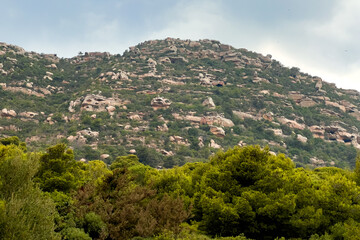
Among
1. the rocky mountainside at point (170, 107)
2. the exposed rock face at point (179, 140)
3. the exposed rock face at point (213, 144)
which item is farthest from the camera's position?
the exposed rock face at point (213, 144)

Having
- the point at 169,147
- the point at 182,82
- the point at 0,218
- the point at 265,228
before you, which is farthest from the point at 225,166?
the point at 182,82

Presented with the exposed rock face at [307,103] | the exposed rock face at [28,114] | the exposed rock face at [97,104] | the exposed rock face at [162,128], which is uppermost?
the exposed rock face at [307,103]

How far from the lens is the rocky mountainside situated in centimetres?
9250

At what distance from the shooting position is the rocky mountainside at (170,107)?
9250cm

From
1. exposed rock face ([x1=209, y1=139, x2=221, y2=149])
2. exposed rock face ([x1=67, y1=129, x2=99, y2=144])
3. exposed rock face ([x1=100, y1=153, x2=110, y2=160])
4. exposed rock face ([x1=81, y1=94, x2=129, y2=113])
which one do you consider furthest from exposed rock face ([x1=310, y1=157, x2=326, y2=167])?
exposed rock face ([x1=81, y1=94, x2=129, y2=113])

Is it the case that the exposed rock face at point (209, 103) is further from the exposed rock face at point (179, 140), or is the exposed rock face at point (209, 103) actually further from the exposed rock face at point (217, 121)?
the exposed rock face at point (179, 140)

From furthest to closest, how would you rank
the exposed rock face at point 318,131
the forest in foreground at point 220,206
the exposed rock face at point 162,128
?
the exposed rock face at point 318,131 < the exposed rock face at point 162,128 < the forest in foreground at point 220,206

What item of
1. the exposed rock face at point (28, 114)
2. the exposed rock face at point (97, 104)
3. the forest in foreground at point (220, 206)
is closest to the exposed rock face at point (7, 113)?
the exposed rock face at point (28, 114)

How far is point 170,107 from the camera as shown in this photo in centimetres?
11925

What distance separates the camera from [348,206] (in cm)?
2064

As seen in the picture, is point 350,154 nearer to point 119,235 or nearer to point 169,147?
point 169,147

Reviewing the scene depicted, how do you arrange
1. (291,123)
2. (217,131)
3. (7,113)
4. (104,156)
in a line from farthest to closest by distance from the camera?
1. (291,123)
2. (217,131)
3. (7,113)
4. (104,156)

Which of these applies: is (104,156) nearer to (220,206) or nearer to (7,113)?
(7,113)

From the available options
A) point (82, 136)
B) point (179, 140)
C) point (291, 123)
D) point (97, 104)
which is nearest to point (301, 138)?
point (291, 123)
